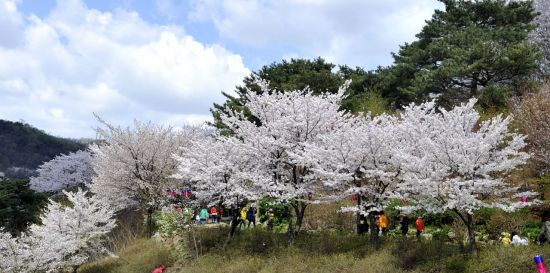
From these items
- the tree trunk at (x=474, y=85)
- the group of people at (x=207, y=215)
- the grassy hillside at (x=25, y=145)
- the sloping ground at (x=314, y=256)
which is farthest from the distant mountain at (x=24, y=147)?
the tree trunk at (x=474, y=85)

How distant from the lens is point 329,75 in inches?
1249

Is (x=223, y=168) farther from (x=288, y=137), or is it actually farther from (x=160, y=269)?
(x=160, y=269)

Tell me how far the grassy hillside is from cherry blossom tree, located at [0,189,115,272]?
101097mm

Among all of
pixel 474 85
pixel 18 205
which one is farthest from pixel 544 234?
pixel 18 205

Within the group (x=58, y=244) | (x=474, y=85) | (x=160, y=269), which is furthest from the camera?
(x=474, y=85)

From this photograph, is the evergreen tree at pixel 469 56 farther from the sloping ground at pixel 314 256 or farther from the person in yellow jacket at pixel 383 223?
the sloping ground at pixel 314 256

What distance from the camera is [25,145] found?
122875 millimetres

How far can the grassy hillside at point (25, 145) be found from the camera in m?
118

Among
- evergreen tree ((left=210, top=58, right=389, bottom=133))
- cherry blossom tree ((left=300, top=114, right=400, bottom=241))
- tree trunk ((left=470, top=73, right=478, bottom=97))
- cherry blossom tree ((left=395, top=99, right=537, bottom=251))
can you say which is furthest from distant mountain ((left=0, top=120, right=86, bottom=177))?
cherry blossom tree ((left=395, top=99, right=537, bottom=251))

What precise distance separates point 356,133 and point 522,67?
52.3 feet

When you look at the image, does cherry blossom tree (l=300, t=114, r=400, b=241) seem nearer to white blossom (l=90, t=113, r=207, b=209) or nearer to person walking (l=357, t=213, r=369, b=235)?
person walking (l=357, t=213, r=369, b=235)

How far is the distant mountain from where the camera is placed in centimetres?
11750

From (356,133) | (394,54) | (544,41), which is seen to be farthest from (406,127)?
(544,41)

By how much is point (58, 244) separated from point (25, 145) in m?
118
